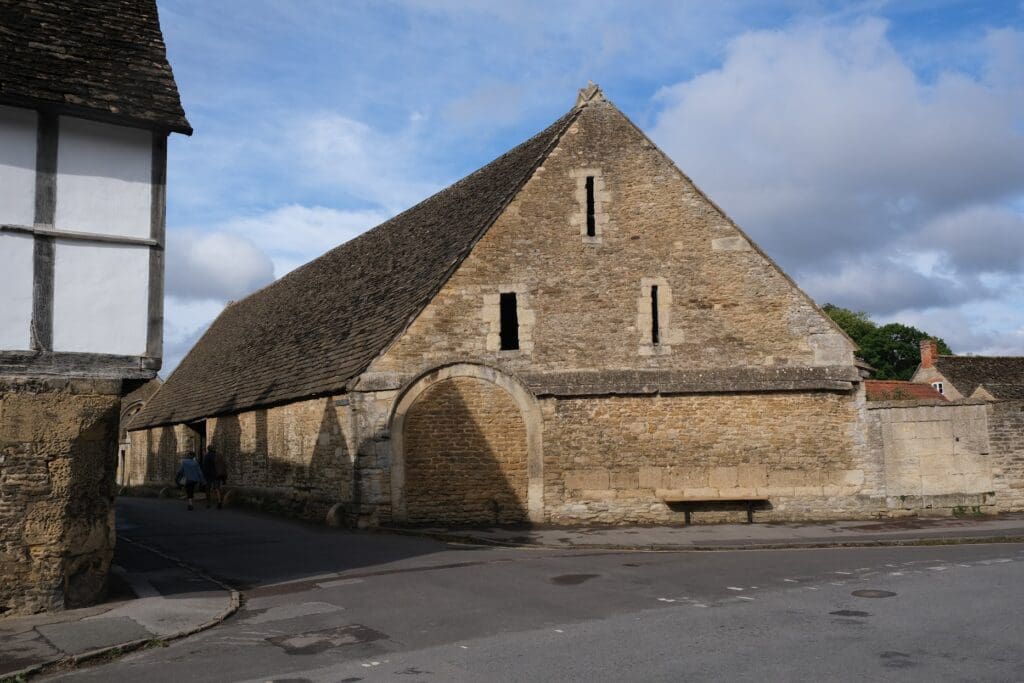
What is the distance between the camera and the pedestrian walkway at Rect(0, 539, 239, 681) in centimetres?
702

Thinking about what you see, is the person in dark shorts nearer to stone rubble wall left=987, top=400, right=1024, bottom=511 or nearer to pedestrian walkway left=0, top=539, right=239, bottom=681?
pedestrian walkway left=0, top=539, right=239, bottom=681

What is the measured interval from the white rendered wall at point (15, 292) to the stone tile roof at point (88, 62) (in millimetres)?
1447

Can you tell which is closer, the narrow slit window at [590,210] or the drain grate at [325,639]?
the drain grate at [325,639]

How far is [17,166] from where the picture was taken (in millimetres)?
8852

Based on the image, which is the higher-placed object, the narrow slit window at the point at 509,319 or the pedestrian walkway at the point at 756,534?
the narrow slit window at the point at 509,319

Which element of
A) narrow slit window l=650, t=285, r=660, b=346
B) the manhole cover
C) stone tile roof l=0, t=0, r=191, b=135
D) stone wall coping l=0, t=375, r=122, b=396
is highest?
stone tile roof l=0, t=0, r=191, b=135

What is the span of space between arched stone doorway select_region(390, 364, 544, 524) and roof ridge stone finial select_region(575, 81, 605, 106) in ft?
21.0

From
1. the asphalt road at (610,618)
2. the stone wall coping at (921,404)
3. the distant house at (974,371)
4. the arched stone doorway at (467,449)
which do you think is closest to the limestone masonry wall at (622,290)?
the arched stone doorway at (467,449)

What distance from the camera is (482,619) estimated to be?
796cm

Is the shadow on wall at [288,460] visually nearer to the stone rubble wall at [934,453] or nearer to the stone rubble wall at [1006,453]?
the stone rubble wall at [934,453]

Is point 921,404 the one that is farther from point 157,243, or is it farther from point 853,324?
point 853,324

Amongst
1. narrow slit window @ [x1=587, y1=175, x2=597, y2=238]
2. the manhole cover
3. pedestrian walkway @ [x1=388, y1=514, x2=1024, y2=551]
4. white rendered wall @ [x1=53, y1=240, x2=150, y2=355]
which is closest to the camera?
white rendered wall @ [x1=53, y1=240, x2=150, y2=355]

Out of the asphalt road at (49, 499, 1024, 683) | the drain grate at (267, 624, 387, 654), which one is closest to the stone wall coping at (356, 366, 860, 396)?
the asphalt road at (49, 499, 1024, 683)

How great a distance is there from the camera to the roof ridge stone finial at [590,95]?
18.5m
